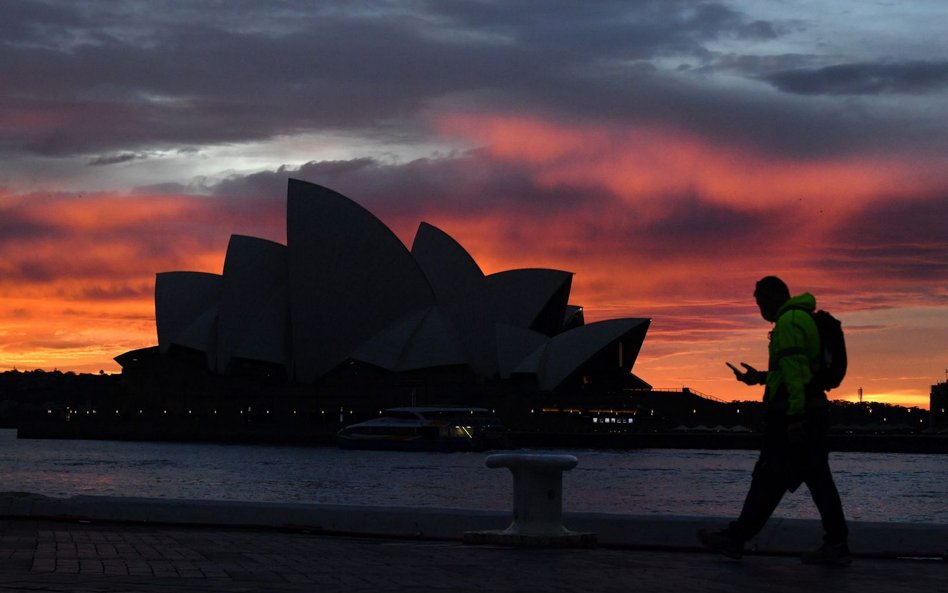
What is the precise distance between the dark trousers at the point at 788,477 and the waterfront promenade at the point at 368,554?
8.5 inches

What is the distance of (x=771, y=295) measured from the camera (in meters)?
6.93

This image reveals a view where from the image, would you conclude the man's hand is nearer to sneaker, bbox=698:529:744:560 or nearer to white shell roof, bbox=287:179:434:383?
sneaker, bbox=698:529:744:560

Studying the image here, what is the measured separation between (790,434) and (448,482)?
37778 mm

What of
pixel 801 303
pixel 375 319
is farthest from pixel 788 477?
pixel 375 319

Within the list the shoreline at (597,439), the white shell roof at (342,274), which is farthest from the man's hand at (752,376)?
the shoreline at (597,439)

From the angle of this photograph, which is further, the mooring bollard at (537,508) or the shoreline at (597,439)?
the shoreline at (597,439)

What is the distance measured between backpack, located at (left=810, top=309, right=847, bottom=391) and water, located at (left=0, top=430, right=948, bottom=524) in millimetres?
16529

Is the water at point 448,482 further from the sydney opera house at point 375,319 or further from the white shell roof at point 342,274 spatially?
the sydney opera house at point 375,319

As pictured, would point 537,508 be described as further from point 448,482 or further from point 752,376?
point 448,482

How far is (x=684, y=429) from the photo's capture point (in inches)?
3893

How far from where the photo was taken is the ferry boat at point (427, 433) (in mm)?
74312

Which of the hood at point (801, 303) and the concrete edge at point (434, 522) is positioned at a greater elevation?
the hood at point (801, 303)

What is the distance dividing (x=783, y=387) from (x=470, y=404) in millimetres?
82738

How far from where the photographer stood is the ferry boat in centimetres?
7431
